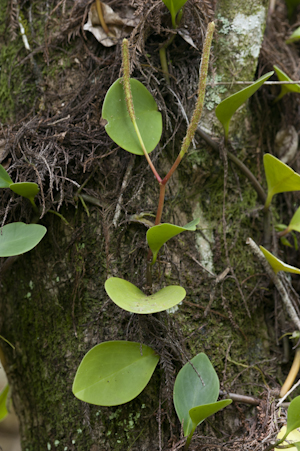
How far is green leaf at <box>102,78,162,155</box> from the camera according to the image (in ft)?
2.47

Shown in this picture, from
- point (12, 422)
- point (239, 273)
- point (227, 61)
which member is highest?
point (227, 61)

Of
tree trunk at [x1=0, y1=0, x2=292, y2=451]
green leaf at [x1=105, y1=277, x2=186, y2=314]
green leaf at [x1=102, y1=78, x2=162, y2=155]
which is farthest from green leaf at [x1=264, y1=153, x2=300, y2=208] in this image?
green leaf at [x1=105, y1=277, x2=186, y2=314]

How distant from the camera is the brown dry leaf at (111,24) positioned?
0.93 m

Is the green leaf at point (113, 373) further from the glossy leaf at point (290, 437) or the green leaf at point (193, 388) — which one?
the glossy leaf at point (290, 437)

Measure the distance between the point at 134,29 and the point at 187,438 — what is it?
3.02ft

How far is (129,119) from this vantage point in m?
0.78

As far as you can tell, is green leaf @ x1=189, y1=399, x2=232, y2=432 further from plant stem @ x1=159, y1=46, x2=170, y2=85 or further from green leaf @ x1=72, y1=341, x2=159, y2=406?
plant stem @ x1=159, y1=46, x2=170, y2=85

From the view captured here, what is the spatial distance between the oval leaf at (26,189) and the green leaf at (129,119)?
0.68 feet

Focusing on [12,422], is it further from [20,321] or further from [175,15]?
[175,15]

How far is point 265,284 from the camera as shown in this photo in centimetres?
97

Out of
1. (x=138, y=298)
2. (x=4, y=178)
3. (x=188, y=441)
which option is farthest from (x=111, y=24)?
(x=188, y=441)

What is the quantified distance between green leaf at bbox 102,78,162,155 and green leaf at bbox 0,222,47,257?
0.25 m

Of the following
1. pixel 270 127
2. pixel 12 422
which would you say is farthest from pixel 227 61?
pixel 12 422

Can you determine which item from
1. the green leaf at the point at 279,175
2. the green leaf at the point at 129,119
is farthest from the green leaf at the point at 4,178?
the green leaf at the point at 279,175
